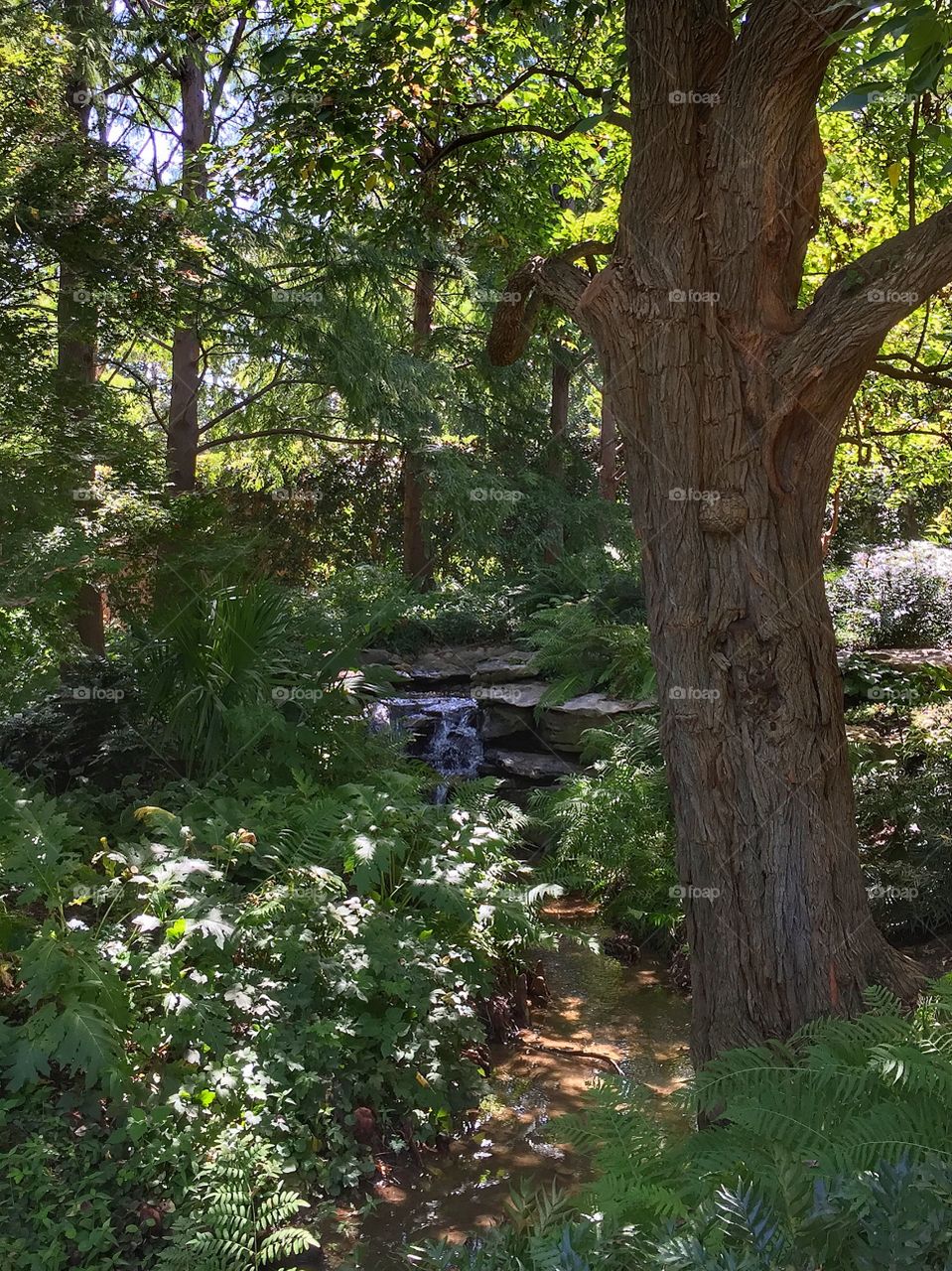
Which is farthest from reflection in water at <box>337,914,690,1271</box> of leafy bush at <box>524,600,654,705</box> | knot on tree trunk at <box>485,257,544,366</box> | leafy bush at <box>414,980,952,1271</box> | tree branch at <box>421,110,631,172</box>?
tree branch at <box>421,110,631,172</box>

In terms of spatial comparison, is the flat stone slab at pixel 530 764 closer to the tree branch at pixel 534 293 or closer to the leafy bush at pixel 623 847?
the leafy bush at pixel 623 847

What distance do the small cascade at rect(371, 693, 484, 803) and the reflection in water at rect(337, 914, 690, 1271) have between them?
12.9ft

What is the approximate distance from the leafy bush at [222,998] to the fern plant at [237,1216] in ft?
0.06

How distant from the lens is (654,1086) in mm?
5070

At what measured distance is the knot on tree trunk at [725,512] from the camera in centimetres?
391

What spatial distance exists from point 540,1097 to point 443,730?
6298mm

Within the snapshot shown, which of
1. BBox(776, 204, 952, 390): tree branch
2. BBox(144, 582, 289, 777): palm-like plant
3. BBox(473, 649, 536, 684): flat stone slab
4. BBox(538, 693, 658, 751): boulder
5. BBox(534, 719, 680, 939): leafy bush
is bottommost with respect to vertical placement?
BBox(534, 719, 680, 939): leafy bush

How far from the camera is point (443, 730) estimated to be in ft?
36.4

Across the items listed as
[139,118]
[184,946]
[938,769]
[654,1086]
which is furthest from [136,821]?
[139,118]

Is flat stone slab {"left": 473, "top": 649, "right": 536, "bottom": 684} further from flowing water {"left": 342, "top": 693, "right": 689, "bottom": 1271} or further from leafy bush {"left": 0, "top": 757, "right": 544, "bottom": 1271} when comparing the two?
leafy bush {"left": 0, "top": 757, "right": 544, "bottom": 1271}

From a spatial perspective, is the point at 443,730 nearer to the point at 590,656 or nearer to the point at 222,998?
the point at 590,656

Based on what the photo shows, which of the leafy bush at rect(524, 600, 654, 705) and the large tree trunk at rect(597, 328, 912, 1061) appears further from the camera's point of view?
the leafy bush at rect(524, 600, 654, 705)

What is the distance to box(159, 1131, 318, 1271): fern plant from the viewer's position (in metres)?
3.38

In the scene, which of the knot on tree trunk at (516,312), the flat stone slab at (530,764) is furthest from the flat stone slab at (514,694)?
the knot on tree trunk at (516,312)
